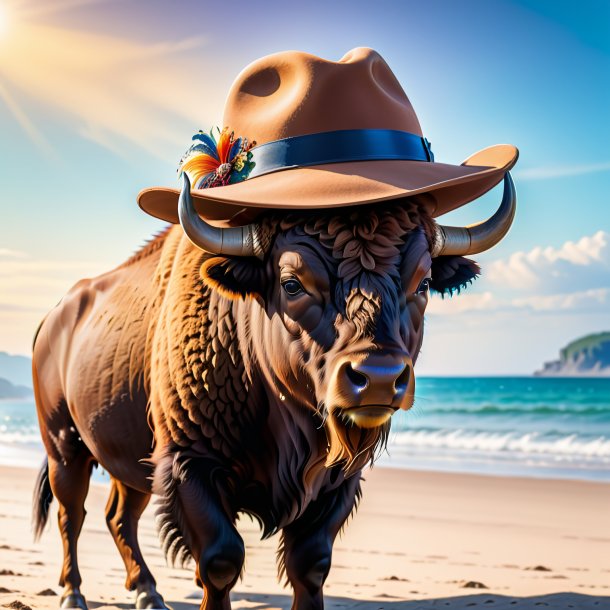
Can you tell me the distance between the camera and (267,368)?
3.81 m

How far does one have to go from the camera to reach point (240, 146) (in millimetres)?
4105

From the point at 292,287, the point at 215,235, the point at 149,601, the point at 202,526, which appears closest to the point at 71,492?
the point at 149,601

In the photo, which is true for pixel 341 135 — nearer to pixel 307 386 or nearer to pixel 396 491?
pixel 307 386

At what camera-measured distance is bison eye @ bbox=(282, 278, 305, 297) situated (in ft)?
11.7

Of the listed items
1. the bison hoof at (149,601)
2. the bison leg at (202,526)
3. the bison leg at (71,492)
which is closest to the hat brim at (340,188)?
the bison leg at (202,526)

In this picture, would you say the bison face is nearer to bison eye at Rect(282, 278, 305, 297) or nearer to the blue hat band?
bison eye at Rect(282, 278, 305, 297)

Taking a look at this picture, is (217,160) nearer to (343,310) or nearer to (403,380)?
(343,310)

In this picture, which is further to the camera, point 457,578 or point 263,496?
point 457,578

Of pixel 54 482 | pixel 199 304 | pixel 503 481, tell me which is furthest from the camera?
pixel 503 481

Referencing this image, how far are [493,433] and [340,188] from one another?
83.9 feet

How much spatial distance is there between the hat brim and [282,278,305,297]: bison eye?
299 millimetres

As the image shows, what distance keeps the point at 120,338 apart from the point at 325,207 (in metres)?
1.89

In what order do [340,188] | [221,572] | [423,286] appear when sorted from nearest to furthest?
[340,188] → [423,286] → [221,572]

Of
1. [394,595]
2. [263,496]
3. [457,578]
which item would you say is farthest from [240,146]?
[457,578]
